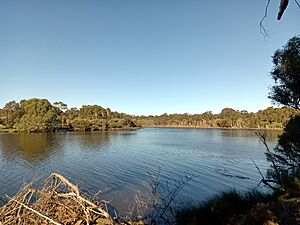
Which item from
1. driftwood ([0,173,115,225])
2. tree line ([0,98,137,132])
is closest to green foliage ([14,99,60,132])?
tree line ([0,98,137,132])

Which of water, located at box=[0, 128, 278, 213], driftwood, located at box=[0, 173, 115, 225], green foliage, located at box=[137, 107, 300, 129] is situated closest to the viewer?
driftwood, located at box=[0, 173, 115, 225]

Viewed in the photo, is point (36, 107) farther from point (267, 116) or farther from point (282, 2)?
point (282, 2)

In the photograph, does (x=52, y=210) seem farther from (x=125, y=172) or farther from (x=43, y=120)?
(x=43, y=120)

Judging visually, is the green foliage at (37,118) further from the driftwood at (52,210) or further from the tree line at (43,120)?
the driftwood at (52,210)

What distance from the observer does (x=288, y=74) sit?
523 inches

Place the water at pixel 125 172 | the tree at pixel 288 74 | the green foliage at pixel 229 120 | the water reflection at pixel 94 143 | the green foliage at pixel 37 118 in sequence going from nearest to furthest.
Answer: the tree at pixel 288 74 < the water at pixel 125 172 < the water reflection at pixel 94 143 < the green foliage at pixel 37 118 < the green foliage at pixel 229 120

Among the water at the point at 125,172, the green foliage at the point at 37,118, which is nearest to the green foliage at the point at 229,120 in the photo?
the water at the point at 125,172

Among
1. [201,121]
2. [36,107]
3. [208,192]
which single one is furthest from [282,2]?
[201,121]

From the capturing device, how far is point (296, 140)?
13.4 metres

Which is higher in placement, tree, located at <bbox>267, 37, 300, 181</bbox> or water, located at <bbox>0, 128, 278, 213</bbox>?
tree, located at <bbox>267, 37, 300, 181</bbox>

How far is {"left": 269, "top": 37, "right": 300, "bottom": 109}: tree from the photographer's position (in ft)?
42.1

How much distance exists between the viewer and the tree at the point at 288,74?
12.8m

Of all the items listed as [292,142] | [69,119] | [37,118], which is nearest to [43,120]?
[37,118]

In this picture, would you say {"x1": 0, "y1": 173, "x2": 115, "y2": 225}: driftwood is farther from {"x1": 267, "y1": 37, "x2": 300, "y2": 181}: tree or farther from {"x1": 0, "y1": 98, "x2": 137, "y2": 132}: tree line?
{"x1": 0, "y1": 98, "x2": 137, "y2": 132}: tree line
